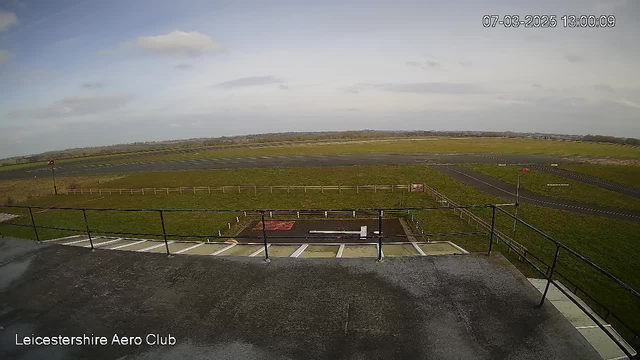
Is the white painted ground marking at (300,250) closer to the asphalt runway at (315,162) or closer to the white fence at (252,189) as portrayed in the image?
the white fence at (252,189)

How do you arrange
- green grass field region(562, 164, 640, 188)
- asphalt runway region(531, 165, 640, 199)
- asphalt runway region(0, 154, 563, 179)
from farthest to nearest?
asphalt runway region(0, 154, 563, 179) < green grass field region(562, 164, 640, 188) < asphalt runway region(531, 165, 640, 199)

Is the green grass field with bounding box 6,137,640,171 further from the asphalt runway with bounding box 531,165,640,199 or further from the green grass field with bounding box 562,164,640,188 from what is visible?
the asphalt runway with bounding box 531,165,640,199

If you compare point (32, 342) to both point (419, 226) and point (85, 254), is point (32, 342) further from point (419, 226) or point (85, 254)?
point (419, 226)

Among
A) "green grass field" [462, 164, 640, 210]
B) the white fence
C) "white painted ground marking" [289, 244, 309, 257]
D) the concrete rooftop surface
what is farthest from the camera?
the white fence

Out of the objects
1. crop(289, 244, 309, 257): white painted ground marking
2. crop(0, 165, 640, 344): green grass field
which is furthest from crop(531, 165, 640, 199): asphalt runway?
crop(289, 244, 309, 257): white painted ground marking

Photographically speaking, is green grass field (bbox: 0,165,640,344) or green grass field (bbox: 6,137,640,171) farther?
green grass field (bbox: 6,137,640,171)

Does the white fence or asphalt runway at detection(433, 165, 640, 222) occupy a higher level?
the white fence
